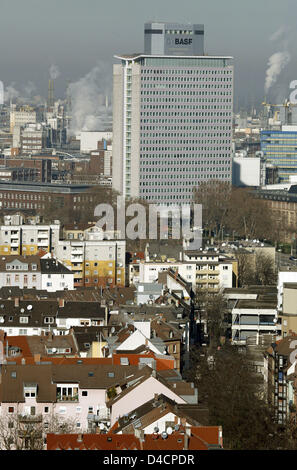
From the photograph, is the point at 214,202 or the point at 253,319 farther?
the point at 214,202

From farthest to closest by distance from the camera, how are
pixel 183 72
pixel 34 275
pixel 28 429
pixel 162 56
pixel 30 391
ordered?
pixel 183 72 < pixel 162 56 < pixel 34 275 < pixel 30 391 < pixel 28 429

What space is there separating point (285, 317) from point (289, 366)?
15.5 feet

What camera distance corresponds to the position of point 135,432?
1048 cm

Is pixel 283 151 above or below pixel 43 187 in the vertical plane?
above

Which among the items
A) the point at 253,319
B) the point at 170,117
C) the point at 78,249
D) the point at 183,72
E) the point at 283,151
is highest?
the point at 183,72

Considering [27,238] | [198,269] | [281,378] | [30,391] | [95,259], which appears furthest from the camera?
[27,238]

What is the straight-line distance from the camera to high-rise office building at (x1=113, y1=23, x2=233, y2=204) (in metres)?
59.5

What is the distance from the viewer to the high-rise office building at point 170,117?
195ft

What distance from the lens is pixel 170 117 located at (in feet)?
200

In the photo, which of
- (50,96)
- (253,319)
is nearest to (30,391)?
(253,319)

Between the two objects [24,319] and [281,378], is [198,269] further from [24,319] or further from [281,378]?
[281,378]

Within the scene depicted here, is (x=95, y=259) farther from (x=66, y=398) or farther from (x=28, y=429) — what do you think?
(x=28, y=429)

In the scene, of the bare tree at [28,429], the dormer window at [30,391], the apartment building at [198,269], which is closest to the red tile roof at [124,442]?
the bare tree at [28,429]

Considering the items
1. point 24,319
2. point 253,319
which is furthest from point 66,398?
point 253,319
